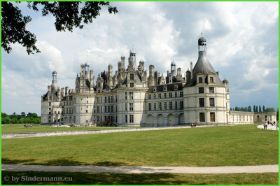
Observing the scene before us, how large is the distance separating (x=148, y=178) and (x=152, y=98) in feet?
255

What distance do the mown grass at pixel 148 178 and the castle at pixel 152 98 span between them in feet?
206

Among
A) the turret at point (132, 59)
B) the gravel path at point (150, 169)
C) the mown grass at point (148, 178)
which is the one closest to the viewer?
the mown grass at point (148, 178)

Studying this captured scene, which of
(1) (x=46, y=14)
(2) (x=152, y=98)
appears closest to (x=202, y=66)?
(2) (x=152, y=98)

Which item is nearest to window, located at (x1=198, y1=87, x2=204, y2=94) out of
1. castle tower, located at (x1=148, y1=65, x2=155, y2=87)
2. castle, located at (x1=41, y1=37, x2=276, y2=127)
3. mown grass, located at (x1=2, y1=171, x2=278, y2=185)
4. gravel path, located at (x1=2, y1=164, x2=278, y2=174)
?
castle, located at (x1=41, y1=37, x2=276, y2=127)

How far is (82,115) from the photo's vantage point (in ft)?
342

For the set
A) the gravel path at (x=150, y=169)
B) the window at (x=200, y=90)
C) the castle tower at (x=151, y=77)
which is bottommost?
the gravel path at (x=150, y=169)

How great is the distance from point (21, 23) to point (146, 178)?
9531 mm

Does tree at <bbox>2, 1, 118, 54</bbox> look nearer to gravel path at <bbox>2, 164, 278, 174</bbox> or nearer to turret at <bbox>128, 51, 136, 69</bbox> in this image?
gravel path at <bbox>2, 164, 278, 174</bbox>

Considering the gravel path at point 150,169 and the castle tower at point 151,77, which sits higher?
the castle tower at point 151,77

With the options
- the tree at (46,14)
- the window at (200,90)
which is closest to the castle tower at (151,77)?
the window at (200,90)

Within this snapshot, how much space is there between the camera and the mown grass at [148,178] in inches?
513

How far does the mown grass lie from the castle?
206 ft

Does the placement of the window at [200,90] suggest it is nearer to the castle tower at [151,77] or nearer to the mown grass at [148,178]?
the castle tower at [151,77]

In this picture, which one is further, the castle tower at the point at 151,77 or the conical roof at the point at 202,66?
the castle tower at the point at 151,77
